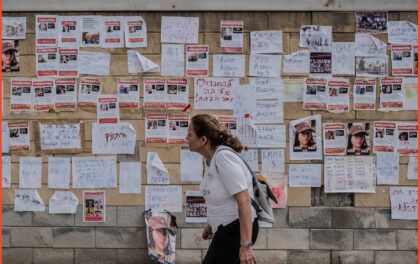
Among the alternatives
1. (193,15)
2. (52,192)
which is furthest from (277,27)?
(52,192)

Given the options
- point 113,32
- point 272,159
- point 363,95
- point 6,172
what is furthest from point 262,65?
point 6,172

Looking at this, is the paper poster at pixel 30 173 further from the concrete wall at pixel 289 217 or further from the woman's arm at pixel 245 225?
the woman's arm at pixel 245 225

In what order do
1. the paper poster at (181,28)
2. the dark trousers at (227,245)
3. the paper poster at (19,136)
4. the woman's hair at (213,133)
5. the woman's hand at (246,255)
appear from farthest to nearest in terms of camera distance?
the paper poster at (19,136)
the paper poster at (181,28)
the woman's hair at (213,133)
the dark trousers at (227,245)
the woman's hand at (246,255)

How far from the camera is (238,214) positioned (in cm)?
323

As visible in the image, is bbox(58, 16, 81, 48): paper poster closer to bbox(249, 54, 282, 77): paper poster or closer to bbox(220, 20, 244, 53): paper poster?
bbox(220, 20, 244, 53): paper poster

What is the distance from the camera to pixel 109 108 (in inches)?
209

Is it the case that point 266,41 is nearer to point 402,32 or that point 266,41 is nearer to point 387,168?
point 402,32

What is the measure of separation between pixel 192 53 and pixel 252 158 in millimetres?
1391

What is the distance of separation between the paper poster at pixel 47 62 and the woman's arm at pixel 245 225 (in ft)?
10.5

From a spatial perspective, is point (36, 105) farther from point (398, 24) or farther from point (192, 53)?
point (398, 24)

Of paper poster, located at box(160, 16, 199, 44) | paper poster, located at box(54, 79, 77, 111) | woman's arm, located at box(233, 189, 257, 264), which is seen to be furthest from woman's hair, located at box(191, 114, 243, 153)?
paper poster, located at box(54, 79, 77, 111)

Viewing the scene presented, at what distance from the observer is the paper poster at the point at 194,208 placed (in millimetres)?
5293

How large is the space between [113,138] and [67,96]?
728mm

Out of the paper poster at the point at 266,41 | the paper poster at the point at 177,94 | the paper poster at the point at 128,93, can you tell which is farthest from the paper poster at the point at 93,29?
the paper poster at the point at 266,41
